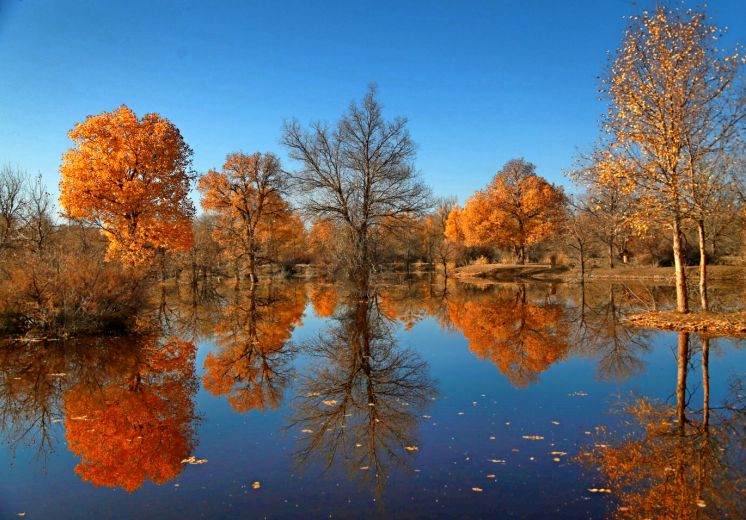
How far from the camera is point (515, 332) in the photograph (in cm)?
1730

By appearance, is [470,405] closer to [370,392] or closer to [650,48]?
[370,392]

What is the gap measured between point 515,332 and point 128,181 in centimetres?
2181

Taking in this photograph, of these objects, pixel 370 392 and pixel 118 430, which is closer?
pixel 118 430

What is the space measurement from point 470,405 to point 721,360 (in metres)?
7.15

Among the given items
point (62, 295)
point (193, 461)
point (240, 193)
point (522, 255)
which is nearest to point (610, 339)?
point (193, 461)

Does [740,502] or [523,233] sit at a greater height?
[523,233]

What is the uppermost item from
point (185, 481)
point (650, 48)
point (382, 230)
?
point (650, 48)

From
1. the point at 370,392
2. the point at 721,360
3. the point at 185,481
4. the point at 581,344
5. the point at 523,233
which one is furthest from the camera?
the point at 523,233

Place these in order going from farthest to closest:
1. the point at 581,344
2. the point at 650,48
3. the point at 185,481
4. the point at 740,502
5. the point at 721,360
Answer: the point at 650,48 < the point at 581,344 < the point at 721,360 < the point at 185,481 < the point at 740,502

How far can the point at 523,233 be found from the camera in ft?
172

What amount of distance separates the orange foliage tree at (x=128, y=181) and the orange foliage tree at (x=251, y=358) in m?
7.48

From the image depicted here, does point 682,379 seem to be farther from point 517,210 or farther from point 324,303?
point 517,210

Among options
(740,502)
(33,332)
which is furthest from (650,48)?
(33,332)

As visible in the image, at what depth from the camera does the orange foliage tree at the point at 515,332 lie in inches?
506
